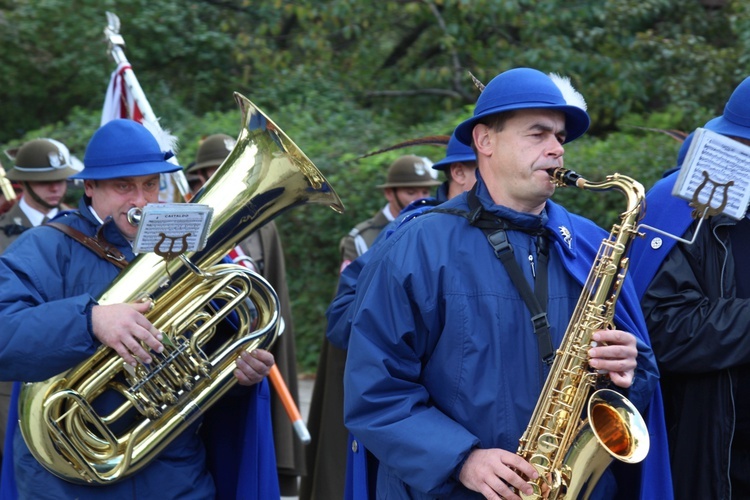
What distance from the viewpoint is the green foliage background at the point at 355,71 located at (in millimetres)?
10547

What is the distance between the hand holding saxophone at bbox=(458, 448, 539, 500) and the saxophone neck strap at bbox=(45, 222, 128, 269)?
1683 millimetres

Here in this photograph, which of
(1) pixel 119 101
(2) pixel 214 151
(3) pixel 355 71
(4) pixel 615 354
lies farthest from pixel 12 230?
(3) pixel 355 71

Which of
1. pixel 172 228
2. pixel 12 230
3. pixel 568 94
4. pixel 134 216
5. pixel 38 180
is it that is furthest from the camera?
pixel 38 180

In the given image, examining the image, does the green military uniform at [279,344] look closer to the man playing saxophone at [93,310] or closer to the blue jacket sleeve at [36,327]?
the man playing saxophone at [93,310]

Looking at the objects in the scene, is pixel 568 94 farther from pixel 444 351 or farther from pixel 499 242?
pixel 444 351

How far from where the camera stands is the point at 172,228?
393 centimetres

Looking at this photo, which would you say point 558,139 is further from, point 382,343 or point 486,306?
point 382,343

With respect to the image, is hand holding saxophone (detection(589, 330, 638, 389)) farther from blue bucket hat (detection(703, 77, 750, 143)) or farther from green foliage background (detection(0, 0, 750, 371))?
green foliage background (detection(0, 0, 750, 371))

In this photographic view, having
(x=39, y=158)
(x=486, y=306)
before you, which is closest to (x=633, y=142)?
(x=39, y=158)

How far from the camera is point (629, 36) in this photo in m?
12.5

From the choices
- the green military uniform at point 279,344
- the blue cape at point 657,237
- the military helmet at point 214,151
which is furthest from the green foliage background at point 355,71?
the blue cape at point 657,237

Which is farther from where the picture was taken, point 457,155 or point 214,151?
point 214,151

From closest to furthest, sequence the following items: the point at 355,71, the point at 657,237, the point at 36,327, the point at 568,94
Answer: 1. the point at 568,94
2. the point at 36,327
3. the point at 657,237
4. the point at 355,71

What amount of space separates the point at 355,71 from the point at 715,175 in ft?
36.2
